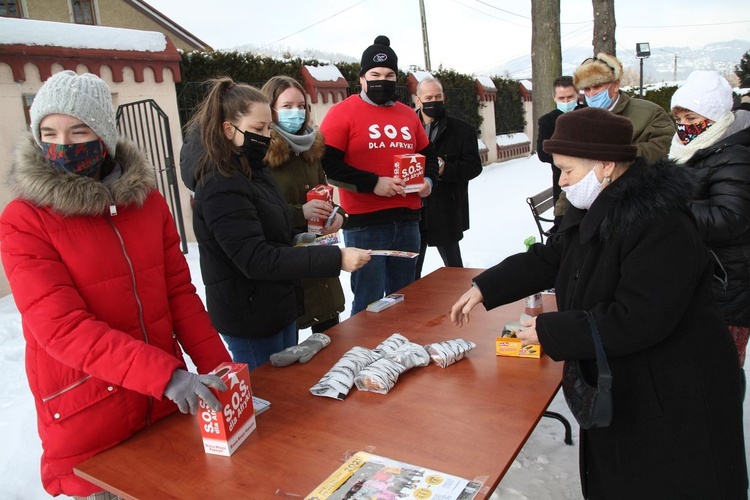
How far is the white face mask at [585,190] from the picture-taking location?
1622mm

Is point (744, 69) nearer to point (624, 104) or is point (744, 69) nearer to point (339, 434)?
point (624, 104)

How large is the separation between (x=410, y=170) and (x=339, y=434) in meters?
2.09

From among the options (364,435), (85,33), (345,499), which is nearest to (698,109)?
(364,435)

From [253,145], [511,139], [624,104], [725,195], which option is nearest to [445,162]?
[624,104]

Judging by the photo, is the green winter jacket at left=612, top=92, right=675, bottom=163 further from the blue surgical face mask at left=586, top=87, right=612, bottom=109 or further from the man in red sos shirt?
the man in red sos shirt

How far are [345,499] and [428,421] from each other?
0.41 meters

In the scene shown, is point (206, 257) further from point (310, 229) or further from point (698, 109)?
point (698, 109)

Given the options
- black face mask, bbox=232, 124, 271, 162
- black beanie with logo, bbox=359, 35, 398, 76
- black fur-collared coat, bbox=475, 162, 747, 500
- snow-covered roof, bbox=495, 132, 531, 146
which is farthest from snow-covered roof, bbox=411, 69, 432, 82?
black fur-collared coat, bbox=475, 162, 747, 500

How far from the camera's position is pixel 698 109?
2.71m

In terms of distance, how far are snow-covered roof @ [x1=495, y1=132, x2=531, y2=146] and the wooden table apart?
14.2 metres

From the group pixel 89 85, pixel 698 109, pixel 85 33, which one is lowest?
pixel 698 109

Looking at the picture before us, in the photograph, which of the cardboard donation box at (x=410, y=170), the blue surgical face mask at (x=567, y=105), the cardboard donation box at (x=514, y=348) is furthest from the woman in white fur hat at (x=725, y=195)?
the blue surgical face mask at (x=567, y=105)

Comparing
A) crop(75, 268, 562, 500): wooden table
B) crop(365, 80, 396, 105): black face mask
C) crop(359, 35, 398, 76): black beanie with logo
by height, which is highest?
crop(359, 35, 398, 76): black beanie with logo

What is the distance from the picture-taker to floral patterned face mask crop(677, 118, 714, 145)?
2.74 metres
